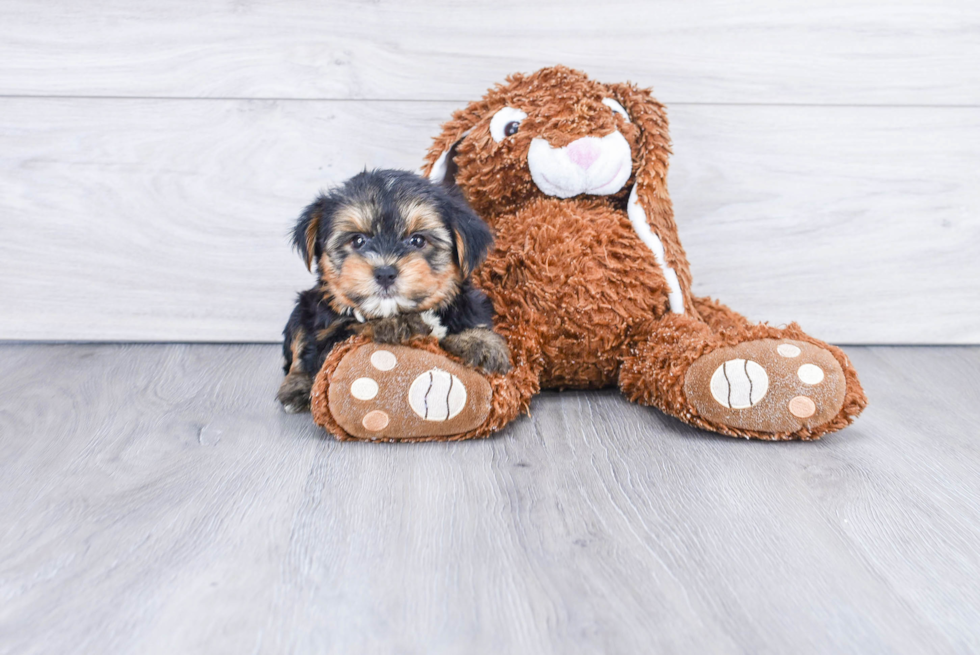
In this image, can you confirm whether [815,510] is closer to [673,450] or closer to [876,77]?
[673,450]

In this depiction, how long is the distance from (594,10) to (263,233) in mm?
1067

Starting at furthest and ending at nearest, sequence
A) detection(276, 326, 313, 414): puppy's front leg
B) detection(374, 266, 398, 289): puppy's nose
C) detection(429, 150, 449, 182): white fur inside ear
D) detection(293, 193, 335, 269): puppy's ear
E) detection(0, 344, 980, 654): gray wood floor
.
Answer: detection(429, 150, 449, 182): white fur inside ear < detection(276, 326, 313, 414): puppy's front leg < detection(293, 193, 335, 269): puppy's ear < detection(374, 266, 398, 289): puppy's nose < detection(0, 344, 980, 654): gray wood floor

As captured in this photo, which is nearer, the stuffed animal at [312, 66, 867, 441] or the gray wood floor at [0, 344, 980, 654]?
the gray wood floor at [0, 344, 980, 654]

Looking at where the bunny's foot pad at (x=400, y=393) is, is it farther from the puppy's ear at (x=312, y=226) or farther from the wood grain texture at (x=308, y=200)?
the wood grain texture at (x=308, y=200)

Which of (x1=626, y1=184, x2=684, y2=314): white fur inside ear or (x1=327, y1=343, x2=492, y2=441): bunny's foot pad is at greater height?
(x1=626, y1=184, x2=684, y2=314): white fur inside ear

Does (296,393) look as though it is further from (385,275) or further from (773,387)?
(773,387)

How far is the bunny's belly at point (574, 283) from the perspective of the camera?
63.2 inches

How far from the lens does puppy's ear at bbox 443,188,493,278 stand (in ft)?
4.66

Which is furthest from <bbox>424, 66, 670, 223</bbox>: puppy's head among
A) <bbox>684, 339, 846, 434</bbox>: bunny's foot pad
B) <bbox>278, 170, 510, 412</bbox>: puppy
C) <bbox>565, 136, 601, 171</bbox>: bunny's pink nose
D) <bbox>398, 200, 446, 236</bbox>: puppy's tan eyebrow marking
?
<bbox>684, 339, 846, 434</bbox>: bunny's foot pad

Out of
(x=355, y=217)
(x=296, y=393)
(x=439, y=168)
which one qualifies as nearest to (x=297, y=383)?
(x=296, y=393)

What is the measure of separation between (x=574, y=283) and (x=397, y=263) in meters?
0.42

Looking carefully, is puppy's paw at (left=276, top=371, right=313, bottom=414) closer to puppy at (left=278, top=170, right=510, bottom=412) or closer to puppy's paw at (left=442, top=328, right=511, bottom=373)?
puppy at (left=278, top=170, right=510, bottom=412)

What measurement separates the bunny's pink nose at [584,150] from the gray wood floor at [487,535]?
20.5 inches

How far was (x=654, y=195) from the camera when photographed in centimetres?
168
